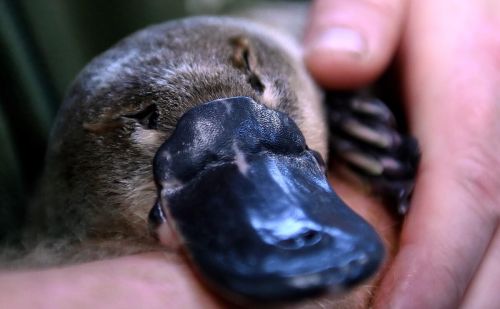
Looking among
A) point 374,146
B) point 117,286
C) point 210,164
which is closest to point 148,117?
point 210,164

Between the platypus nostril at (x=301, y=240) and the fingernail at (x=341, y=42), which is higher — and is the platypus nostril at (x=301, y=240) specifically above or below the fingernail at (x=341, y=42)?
above

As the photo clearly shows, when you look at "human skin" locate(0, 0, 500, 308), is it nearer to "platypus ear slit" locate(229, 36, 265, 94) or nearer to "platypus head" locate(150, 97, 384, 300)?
"platypus head" locate(150, 97, 384, 300)

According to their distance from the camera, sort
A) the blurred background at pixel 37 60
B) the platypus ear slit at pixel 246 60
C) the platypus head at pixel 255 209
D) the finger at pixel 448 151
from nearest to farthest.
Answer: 1. the platypus head at pixel 255 209
2. the finger at pixel 448 151
3. the platypus ear slit at pixel 246 60
4. the blurred background at pixel 37 60

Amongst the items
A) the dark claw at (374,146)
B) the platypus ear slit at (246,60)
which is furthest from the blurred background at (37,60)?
the dark claw at (374,146)

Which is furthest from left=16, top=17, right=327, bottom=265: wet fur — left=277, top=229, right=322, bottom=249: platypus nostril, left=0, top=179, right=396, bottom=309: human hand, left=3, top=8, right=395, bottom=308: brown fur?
left=277, top=229, right=322, bottom=249: platypus nostril

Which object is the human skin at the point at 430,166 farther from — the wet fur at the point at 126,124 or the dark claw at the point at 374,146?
the wet fur at the point at 126,124

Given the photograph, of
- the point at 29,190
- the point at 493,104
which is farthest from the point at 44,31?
the point at 493,104

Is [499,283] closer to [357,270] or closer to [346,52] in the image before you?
[357,270]
